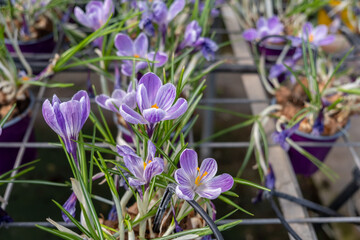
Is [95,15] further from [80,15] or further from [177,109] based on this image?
[177,109]

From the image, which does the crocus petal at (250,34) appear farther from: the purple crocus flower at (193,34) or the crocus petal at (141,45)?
the crocus petal at (141,45)

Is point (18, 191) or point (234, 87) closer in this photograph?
point (18, 191)

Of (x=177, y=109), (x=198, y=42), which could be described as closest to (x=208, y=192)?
(x=177, y=109)

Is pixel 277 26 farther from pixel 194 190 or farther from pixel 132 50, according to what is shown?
pixel 194 190

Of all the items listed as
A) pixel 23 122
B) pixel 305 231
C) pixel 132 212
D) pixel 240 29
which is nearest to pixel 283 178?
pixel 305 231

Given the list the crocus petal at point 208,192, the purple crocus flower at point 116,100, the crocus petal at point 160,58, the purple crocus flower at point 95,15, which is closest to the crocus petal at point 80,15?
the purple crocus flower at point 95,15

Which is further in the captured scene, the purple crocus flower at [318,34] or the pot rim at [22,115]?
the purple crocus flower at [318,34]

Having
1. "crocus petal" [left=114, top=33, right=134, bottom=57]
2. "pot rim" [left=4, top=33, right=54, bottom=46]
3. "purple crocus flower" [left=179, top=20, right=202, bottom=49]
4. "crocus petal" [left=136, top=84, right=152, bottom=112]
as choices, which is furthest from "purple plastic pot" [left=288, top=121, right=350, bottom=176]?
"pot rim" [left=4, top=33, right=54, bottom=46]

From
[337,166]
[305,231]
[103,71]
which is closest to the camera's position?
[305,231]
